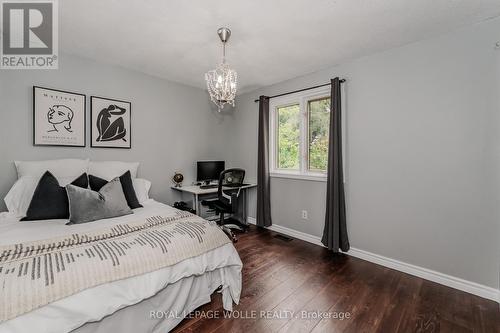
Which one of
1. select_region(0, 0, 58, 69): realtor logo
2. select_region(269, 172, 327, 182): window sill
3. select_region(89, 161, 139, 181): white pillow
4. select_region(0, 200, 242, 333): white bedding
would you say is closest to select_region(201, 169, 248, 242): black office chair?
select_region(269, 172, 327, 182): window sill

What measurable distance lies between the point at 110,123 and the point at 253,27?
2178mm

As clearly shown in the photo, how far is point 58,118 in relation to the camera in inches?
96.3

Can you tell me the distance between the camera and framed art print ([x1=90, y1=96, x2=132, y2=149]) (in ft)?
8.88

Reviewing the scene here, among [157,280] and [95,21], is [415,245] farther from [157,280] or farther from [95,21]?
[95,21]

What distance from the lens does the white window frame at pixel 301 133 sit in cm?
306

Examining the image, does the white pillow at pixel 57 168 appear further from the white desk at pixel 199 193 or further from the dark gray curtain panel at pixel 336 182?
the dark gray curtain panel at pixel 336 182

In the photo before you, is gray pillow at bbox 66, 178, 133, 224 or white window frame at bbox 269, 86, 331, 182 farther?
white window frame at bbox 269, 86, 331, 182

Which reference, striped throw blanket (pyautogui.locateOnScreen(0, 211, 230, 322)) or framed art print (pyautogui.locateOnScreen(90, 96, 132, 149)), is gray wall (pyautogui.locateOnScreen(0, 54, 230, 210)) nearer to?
framed art print (pyautogui.locateOnScreen(90, 96, 132, 149))

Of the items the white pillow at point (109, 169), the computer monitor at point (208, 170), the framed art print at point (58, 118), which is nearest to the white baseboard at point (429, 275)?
the computer monitor at point (208, 170)

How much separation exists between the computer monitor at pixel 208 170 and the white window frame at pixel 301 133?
3.17ft

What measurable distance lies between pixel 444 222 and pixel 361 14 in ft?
6.85

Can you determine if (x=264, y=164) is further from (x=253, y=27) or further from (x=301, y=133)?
(x=253, y=27)

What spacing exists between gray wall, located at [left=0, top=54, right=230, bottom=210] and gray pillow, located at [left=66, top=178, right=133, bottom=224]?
0.93 meters

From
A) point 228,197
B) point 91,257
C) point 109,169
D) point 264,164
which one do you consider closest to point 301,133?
point 264,164
